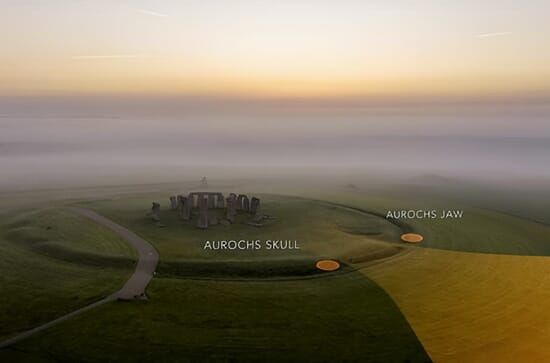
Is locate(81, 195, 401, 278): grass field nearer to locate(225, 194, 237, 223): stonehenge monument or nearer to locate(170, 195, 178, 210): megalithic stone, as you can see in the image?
locate(225, 194, 237, 223): stonehenge monument

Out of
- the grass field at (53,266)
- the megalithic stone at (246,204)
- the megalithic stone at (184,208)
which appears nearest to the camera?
the grass field at (53,266)

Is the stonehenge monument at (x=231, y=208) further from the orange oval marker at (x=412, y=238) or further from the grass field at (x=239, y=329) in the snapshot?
the orange oval marker at (x=412, y=238)

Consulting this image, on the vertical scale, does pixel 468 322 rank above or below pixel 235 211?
below

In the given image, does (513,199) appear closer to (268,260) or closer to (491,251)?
(491,251)

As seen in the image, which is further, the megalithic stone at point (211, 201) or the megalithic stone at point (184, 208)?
the megalithic stone at point (211, 201)

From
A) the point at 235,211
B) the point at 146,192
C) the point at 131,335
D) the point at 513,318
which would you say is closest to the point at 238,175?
the point at 235,211


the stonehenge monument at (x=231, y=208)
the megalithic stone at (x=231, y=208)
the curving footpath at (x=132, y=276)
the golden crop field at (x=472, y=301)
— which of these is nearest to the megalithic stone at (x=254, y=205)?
the stonehenge monument at (x=231, y=208)
